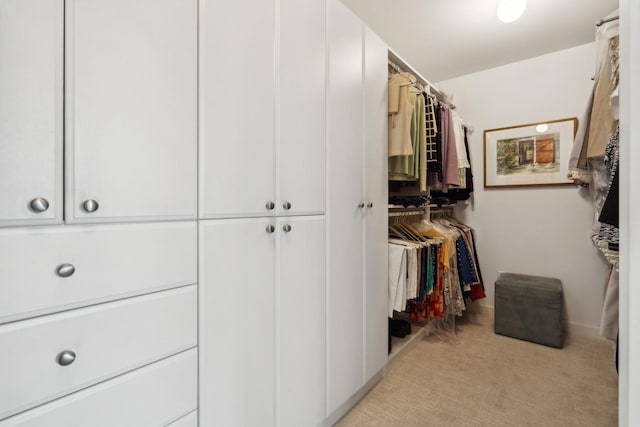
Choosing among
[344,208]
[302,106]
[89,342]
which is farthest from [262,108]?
[89,342]

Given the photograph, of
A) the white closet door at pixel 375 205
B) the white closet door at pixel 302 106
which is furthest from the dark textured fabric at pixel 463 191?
the white closet door at pixel 302 106

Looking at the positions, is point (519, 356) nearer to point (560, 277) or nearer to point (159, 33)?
point (560, 277)

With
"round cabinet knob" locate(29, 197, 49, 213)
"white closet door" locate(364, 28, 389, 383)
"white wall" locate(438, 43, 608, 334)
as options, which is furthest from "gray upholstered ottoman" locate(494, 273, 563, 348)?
"round cabinet knob" locate(29, 197, 49, 213)

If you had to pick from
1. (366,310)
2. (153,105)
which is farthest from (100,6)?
(366,310)

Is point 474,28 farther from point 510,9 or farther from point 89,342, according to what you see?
point 89,342

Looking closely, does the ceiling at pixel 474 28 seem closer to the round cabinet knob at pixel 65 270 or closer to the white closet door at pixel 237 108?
the white closet door at pixel 237 108

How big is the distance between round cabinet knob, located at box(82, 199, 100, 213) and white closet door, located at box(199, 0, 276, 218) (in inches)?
11.7

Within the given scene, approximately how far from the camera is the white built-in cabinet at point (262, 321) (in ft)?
3.33

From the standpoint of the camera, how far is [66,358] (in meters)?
0.70

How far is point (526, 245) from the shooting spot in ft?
9.41

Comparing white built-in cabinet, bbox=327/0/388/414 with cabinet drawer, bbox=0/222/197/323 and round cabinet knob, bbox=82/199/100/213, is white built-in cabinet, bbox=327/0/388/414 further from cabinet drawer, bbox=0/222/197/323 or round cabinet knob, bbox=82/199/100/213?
round cabinet knob, bbox=82/199/100/213

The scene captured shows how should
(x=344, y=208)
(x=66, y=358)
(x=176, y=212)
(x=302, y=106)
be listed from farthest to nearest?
(x=344, y=208), (x=302, y=106), (x=176, y=212), (x=66, y=358)

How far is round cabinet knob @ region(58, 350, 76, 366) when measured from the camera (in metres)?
0.70

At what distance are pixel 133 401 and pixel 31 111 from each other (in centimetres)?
81
